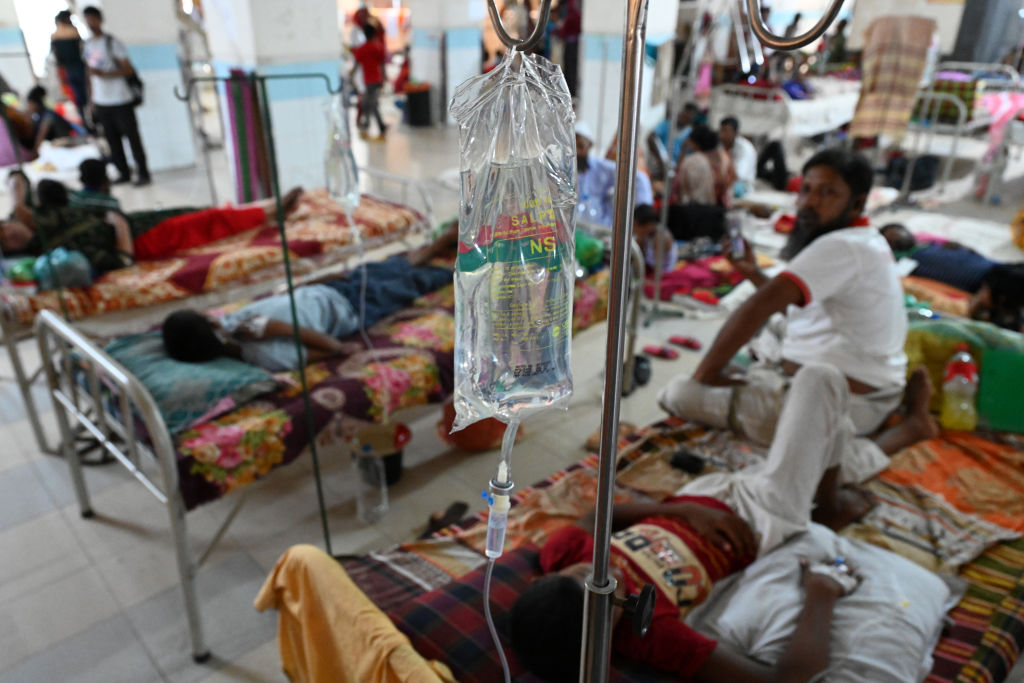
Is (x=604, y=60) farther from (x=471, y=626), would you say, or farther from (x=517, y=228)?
(x=517, y=228)

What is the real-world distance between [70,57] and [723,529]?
25.9ft

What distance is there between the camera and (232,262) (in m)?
3.89

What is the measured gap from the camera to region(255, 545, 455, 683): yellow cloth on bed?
1431 mm

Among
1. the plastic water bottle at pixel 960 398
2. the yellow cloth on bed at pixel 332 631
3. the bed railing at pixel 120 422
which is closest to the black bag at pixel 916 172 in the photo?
the plastic water bottle at pixel 960 398

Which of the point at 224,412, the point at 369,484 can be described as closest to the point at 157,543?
the point at 224,412

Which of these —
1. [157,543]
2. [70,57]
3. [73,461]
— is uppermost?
[70,57]

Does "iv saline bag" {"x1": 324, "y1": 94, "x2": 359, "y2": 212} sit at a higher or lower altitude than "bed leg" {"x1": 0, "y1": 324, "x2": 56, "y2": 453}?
higher

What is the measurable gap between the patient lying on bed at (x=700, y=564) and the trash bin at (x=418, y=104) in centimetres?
870

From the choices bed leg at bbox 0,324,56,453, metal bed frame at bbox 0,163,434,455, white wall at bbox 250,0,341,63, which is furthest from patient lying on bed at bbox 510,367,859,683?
white wall at bbox 250,0,341,63

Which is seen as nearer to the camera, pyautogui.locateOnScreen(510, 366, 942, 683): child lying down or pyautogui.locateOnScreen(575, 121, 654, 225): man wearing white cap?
pyautogui.locateOnScreen(510, 366, 942, 683): child lying down

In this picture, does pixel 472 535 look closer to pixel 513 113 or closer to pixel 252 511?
pixel 252 511

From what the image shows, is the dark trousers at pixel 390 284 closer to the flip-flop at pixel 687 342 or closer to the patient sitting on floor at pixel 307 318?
the patient sitting on floor at pixel 307 318

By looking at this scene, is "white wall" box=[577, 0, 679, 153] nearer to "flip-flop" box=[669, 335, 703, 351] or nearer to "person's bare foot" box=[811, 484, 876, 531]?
"flip-flop" box=[669, 335, 703, 351]

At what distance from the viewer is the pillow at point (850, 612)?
1620 millimetres
